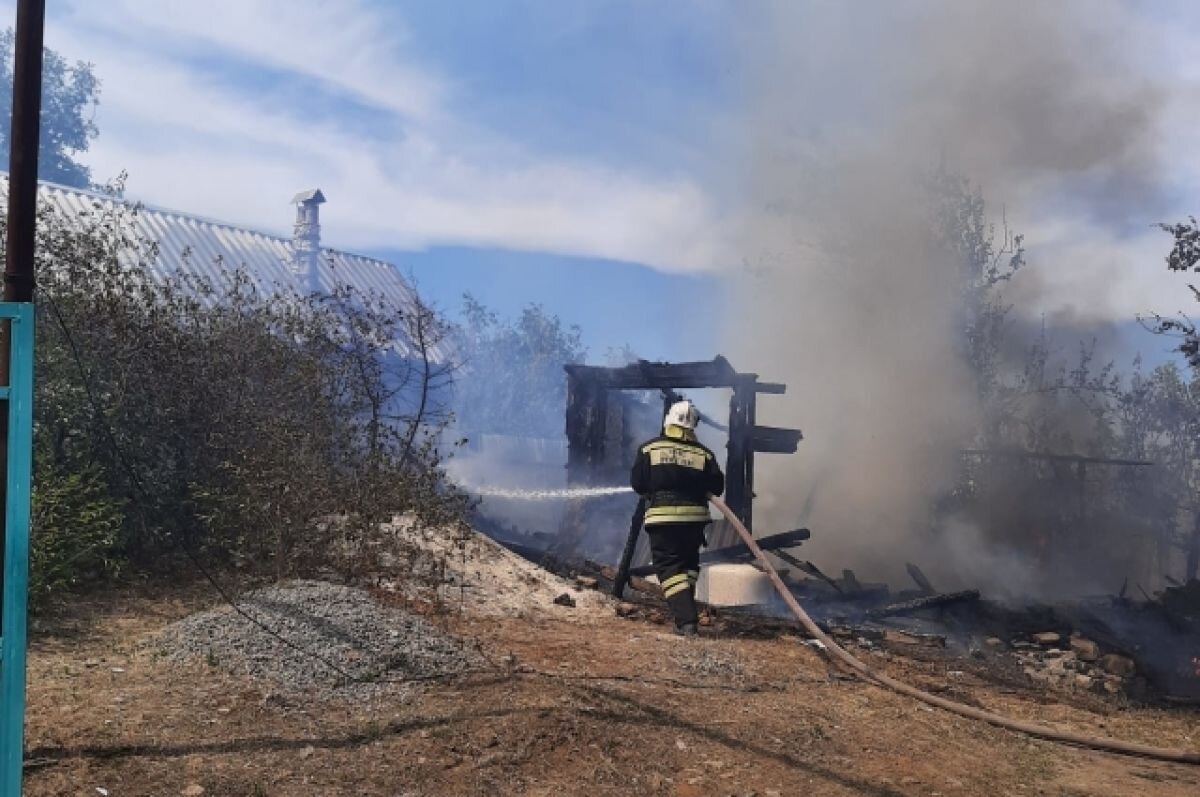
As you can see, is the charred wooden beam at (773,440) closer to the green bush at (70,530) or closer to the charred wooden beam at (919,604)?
→ the charred wooden beam at (919,604)

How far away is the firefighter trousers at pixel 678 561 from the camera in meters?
7.57

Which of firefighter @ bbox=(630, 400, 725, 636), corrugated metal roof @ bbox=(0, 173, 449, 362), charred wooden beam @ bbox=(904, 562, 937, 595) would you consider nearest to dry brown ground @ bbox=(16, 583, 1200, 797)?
firefighter @ bbox=(630, 400, 725, 636)

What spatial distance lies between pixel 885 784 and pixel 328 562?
5395mm

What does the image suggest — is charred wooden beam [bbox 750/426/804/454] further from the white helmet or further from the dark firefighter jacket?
the dark firefighter jacket

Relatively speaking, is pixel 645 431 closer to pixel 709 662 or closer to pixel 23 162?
pixel 709 662

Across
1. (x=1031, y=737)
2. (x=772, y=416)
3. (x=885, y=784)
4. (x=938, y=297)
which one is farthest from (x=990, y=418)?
(x=885, y=784)

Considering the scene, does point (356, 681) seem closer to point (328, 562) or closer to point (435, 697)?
point (435, 697)

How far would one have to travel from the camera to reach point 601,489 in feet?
41.7

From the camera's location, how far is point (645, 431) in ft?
48.7

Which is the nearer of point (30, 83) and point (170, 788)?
point (170, 788)

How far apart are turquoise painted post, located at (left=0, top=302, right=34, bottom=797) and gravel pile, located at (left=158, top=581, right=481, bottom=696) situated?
7.28 feet

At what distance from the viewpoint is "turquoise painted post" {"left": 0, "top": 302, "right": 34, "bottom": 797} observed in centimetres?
305

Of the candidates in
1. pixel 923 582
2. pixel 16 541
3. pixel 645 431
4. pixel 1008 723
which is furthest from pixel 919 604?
pixel 16 541

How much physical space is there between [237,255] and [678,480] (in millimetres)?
16212
